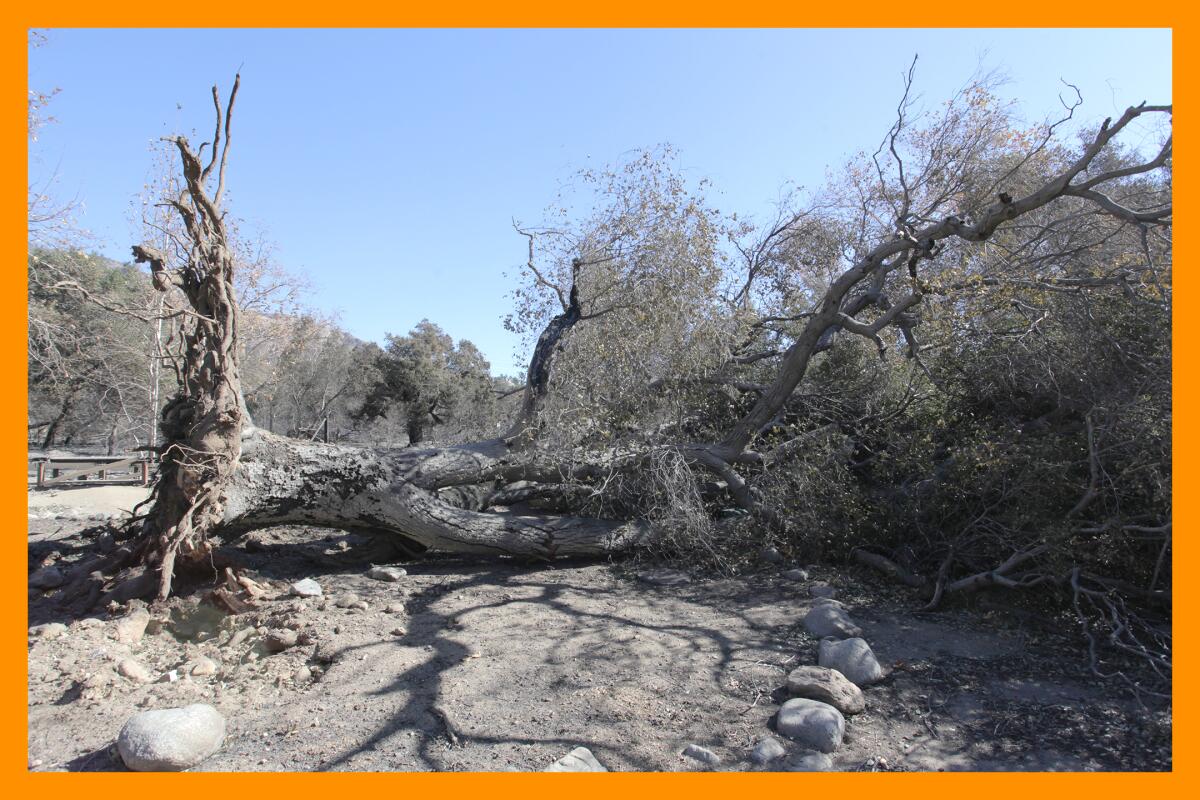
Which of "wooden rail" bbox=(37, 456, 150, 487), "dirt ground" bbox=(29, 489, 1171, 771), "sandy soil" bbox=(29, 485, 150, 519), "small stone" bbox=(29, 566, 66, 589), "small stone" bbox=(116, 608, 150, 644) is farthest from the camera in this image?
"wooden rail" bbox=(37, 456, 150, 487)

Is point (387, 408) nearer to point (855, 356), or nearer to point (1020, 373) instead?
point (855, 356)

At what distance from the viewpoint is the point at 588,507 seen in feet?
23.4

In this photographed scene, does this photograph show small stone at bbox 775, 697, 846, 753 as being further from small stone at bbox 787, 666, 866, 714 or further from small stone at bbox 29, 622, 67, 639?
small stone at bbox 29, 622, 67, 639

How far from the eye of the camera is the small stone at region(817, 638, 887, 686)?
3893 mm

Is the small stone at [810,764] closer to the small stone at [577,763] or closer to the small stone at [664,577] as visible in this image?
the small stone at [577,763]

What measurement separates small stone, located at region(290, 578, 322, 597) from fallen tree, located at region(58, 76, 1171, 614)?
0.71 meters

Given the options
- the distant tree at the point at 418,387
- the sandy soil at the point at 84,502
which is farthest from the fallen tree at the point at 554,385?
the distant tree at the point at 418,387

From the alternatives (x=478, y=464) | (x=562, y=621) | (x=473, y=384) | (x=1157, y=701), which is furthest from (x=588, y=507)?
(x=473, y=384)

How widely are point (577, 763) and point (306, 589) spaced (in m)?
3.22

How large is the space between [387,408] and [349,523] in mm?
18699

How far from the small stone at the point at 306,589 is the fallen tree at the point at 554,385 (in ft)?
2.32

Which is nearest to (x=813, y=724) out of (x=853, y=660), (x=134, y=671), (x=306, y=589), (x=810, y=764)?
(x=810, y=764)

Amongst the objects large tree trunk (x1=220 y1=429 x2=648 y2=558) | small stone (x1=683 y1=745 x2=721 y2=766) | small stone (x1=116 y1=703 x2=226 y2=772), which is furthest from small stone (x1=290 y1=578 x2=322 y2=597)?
small stone (x1=683 y1=745 x2=721 y2=766)

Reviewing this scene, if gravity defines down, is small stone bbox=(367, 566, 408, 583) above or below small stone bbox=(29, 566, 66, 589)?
below
